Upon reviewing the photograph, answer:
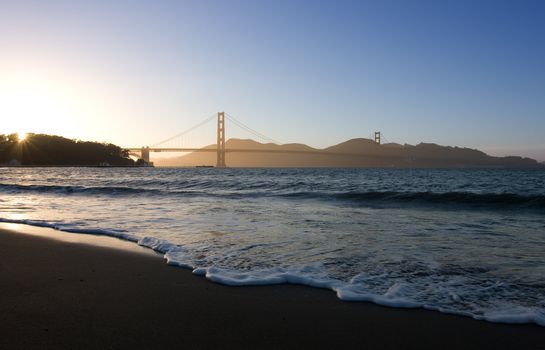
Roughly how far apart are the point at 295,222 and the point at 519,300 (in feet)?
14.0

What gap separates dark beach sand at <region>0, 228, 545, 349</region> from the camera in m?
2.04

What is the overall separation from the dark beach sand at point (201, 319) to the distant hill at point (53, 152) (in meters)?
83.0

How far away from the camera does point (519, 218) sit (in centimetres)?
802

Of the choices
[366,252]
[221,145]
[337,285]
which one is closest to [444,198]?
[366,252]

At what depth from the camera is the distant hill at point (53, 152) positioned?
76250 mm

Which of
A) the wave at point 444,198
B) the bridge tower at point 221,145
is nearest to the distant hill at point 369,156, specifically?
the bridge tower at point 221,145

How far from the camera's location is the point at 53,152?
78.4 m

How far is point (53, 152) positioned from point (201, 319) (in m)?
86.9

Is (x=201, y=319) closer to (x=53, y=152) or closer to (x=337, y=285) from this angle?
(x=337, y=285)

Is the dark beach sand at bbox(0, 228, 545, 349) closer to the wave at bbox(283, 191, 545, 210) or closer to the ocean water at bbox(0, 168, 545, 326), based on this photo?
the ocean water at bbox(0, 168, 545, 326)

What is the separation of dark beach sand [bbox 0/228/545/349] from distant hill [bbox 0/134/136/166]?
8298 centimetres

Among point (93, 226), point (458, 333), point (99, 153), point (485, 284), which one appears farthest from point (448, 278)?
point (99, 153)

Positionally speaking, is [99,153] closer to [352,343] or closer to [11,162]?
[11,162]

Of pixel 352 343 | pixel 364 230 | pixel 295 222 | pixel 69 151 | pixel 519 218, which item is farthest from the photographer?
pixel 69 151
